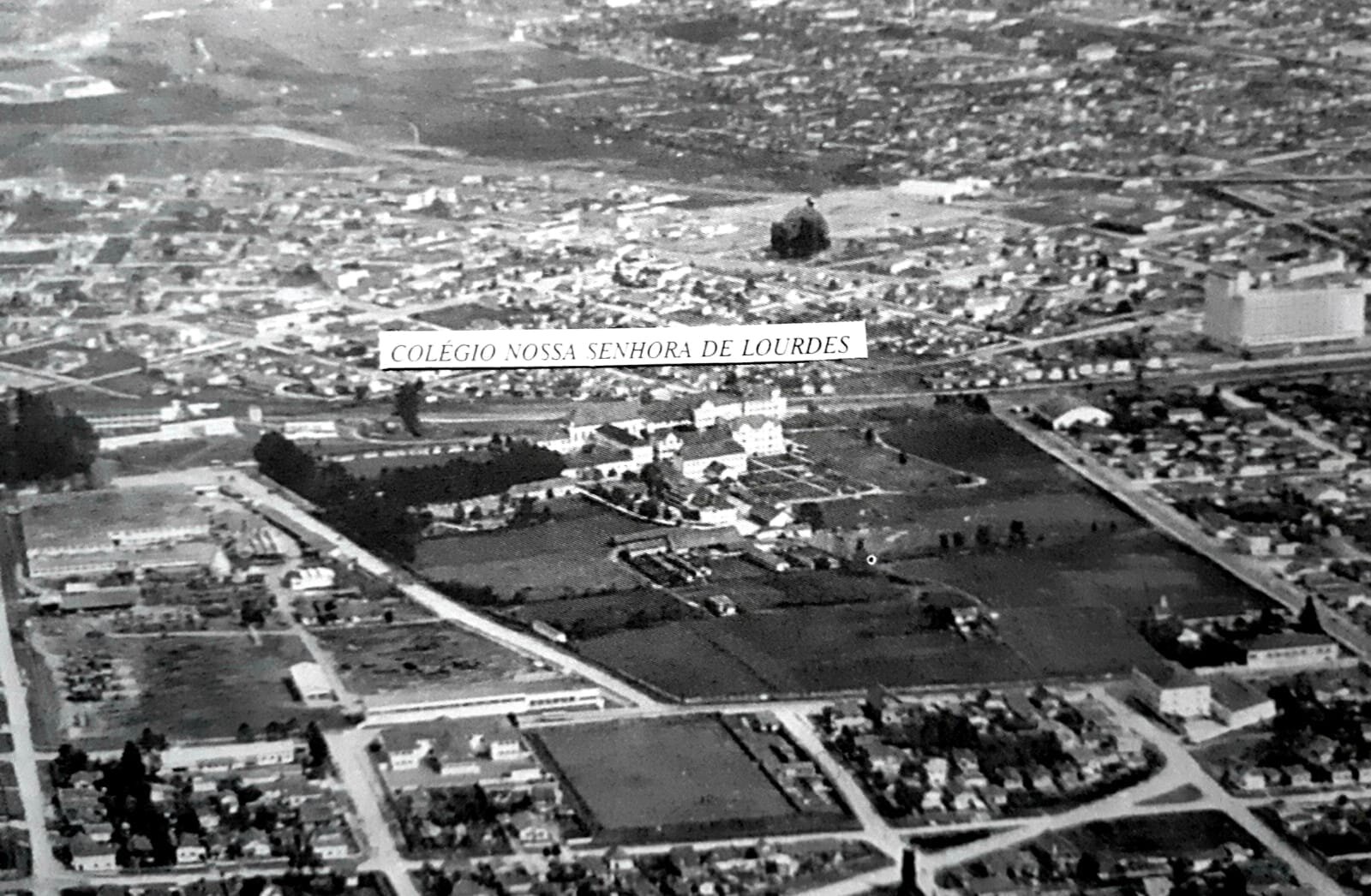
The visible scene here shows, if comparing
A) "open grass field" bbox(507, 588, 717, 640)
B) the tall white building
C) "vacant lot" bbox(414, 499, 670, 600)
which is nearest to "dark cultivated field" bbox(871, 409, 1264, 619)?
"open grass field" bbox(507, 588, 717, 640)

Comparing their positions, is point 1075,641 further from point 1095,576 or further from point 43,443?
point 43,443

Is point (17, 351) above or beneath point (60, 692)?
above

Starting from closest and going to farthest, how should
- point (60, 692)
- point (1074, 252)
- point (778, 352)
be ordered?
point (60, 692), point (778, 352), point (1074, 252)

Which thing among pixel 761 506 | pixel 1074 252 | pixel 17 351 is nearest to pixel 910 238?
pixel 1074 252

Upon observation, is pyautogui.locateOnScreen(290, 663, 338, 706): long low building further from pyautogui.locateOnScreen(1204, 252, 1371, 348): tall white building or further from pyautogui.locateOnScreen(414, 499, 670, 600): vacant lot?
pyautogui.locateOnScreen(1204, 252, 1371, 348): tall white building

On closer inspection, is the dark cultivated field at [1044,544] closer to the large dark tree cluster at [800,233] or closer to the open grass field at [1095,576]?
the open grass field at [1095,576]

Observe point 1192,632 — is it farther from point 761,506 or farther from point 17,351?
point 17,351

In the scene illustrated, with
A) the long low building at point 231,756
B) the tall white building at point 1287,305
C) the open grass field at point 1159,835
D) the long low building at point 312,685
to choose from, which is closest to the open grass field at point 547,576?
the long low building at point 312,685
